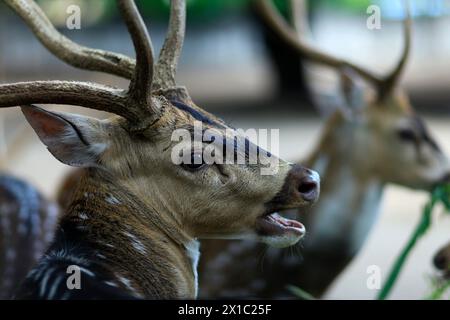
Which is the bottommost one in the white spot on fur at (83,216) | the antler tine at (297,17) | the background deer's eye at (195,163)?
the white spot on fur at (83,216)

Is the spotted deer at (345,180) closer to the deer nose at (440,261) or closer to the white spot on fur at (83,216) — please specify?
the deer nose at (440,261)

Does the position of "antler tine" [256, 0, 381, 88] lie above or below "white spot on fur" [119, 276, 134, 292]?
above

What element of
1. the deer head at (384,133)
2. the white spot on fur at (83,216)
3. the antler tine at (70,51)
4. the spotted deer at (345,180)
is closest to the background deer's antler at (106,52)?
the antler tine at (70,51)

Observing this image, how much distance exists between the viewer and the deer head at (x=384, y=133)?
16.2 feet

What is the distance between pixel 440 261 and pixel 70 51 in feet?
5.76

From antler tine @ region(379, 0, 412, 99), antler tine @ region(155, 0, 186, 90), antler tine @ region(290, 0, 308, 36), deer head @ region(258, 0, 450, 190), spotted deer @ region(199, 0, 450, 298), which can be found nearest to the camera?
antler tine @ region(155, 0, 186, 90)

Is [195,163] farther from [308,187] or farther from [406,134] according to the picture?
[406,134]

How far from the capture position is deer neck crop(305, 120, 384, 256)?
15.7 ft

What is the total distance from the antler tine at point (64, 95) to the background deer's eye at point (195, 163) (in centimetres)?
25

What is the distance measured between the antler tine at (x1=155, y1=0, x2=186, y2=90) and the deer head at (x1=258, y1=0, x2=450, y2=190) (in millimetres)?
1853

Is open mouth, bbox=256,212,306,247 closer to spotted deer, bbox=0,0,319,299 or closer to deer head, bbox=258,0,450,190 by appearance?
spotted deer, bbox=0,0,319,299

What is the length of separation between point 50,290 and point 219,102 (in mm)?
13241

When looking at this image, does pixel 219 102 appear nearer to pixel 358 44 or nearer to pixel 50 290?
pixel 358 44

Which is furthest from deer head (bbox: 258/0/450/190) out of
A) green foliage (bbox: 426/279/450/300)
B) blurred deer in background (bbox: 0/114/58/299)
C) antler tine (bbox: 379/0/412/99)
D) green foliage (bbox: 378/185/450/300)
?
blurred deer in background (bbox: 0/114/58/299)
